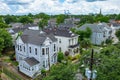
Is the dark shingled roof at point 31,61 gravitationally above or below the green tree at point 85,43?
below

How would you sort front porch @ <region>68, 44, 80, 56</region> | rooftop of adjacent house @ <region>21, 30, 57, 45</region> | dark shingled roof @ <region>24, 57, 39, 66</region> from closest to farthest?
dark shingled roof @ <region>24, 57, 39, 66</region>, rooftop of adjacent house @ <region>21, 30, 57, 45</region>, front porch @ <region>68, 44, 80, 56</region>

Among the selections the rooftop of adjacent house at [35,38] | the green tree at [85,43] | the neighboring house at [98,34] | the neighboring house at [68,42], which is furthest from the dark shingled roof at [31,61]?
the neighboring house at [98,34]

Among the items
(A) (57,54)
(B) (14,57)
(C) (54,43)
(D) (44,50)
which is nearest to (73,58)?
(A) (57,54)

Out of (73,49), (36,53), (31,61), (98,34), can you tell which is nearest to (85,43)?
(73,49)

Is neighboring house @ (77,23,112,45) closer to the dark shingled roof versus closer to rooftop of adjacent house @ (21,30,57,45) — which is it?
rooftop of adjacent house @ (21,30,57,45)

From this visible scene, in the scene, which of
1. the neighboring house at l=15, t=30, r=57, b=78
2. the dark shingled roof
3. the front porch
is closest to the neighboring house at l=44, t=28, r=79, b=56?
the front porch

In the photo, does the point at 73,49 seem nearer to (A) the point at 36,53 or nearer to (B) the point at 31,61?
(A) the point at 36,53

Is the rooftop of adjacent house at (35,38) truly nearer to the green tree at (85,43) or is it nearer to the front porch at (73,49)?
the front porch at (73,49)

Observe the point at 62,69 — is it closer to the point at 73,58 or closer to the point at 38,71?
the point at 38,71
